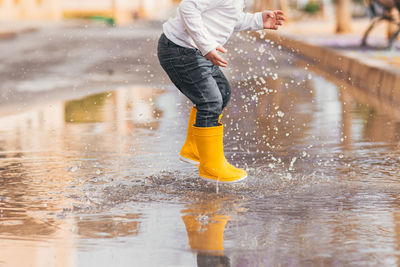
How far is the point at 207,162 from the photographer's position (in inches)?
247

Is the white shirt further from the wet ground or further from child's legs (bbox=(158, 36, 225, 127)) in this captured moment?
the wet ground

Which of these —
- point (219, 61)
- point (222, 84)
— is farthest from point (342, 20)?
point (219, 61)

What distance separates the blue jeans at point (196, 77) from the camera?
612 cm

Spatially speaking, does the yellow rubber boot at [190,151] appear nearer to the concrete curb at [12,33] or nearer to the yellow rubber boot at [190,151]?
the yellow rubber boot at [190,151]

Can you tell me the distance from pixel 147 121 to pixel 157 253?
5.46 m

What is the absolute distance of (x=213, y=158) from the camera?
20.6ft

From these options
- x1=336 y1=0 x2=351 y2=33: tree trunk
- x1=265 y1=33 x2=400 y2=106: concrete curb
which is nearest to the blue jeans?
x1=265 y1=33 x2=400 y2=106: concrete curb

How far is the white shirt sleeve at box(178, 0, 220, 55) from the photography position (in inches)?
231

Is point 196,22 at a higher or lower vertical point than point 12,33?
higher

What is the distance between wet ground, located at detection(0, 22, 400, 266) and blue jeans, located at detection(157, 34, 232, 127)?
0.47 m

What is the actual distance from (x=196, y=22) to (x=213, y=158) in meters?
0.94

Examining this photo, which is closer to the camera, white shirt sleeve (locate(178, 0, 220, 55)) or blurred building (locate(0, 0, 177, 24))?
white shirt sleeve (locate(178, 0, 220, 55))

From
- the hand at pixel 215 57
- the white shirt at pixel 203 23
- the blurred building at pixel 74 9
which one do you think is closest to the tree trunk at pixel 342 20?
the white shirt at pixel 203 23

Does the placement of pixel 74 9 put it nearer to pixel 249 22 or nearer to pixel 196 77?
pixel 249 22
